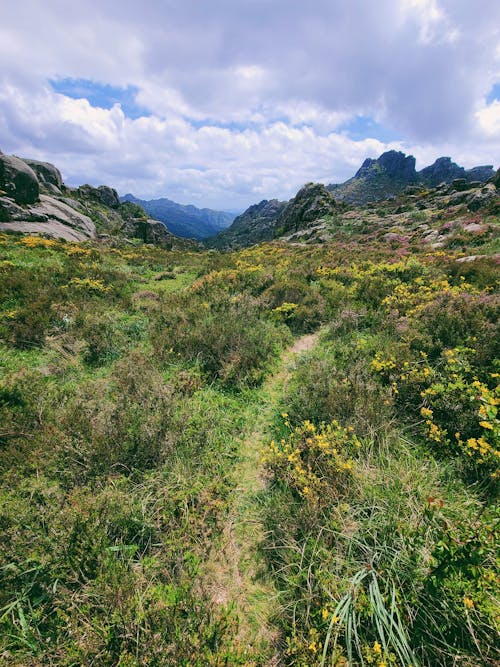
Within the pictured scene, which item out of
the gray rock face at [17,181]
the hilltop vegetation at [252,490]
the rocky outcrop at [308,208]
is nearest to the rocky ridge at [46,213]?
the gray rock face at [17,181]

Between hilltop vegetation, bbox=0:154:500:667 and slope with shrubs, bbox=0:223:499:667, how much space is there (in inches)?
0.9

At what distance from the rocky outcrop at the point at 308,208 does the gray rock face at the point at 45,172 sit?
40882mm

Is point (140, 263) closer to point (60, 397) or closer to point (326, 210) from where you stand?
point (60, 397)

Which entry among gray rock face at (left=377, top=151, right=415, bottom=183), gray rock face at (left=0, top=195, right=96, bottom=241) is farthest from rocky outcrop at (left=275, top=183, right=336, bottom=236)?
gray rock face at (left=377, top=151, right=415, bottom=183)

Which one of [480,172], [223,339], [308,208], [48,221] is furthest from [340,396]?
[480,172]

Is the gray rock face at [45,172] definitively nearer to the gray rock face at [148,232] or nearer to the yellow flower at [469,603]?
the gray rock face at [148,232]

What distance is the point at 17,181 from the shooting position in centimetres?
2892

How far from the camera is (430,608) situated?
243 centimetres

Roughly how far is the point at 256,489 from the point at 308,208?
5419 cm

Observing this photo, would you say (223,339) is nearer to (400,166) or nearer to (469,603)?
(469,603)

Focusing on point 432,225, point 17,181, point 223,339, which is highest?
point 432,225

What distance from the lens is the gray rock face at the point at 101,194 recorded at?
59.9m

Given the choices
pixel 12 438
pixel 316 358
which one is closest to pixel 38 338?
pixel 12 438

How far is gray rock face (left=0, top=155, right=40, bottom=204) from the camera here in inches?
1109
